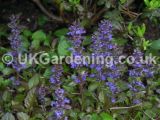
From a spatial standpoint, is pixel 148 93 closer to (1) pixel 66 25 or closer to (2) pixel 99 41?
(2) pixel 99 41

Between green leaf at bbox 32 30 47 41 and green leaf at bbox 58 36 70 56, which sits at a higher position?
green leaf at bbox 32 30 47 41

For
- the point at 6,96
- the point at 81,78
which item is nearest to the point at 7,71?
the point at 6,96

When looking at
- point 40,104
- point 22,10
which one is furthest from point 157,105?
point 22,10

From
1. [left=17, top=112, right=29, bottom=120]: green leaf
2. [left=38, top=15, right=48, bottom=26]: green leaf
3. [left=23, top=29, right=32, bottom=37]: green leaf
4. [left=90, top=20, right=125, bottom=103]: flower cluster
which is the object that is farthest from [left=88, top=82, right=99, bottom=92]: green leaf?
[left=38, top=15, right=48, bottom=26]: green leaf

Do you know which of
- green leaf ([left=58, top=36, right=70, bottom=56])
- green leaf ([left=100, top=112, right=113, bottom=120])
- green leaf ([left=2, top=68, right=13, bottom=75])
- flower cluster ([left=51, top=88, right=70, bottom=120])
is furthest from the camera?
green leaf ([left=58, top=36, right=70, bottom=56])

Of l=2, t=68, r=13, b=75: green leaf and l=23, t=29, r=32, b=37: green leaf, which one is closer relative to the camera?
l=2, t=68, r=13, b=75: green leaf

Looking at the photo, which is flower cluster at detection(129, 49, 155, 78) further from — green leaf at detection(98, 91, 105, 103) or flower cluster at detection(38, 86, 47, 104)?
flower cluster at detection(38, 86, 47, 104)

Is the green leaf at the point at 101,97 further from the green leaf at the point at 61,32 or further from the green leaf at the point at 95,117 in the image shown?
the green leaf at the point at 61,32

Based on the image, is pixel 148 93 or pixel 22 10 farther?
pixel 22 10

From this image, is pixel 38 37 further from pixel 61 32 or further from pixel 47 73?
pixel 47 73

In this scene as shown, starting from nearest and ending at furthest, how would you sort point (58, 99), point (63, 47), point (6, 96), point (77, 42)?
point (58, 99) → point (77, 42) → point (6, 96) → point (63, 47)

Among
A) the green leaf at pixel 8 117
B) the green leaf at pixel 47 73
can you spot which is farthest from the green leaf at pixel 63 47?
the green leaf at pixel 8 117
